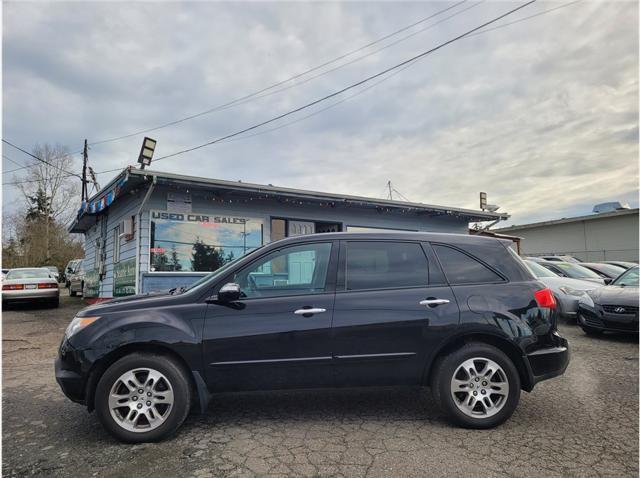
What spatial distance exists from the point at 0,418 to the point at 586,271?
42.3 ft

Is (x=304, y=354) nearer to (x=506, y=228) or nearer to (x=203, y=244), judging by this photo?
(x=203, y=244)

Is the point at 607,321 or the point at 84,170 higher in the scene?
the point at 84,170

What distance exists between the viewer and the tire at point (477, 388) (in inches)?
140

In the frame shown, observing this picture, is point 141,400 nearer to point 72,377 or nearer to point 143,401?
point 143,401

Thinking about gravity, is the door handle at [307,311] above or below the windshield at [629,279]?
below

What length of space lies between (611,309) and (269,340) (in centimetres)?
700

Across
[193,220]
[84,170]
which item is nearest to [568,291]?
[193,220]

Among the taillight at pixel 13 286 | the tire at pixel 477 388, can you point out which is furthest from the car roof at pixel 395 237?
the taillight at pixel 13 286

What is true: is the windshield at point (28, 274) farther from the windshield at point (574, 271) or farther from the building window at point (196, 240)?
the windshield at point (574, 271)

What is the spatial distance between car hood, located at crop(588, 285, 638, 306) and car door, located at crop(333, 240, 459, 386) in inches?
223

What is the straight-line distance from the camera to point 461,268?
12.9 feet

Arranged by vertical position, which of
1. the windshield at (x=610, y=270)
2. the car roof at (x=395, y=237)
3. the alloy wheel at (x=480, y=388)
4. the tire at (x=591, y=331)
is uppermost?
the car roof at (x=395, y=237)

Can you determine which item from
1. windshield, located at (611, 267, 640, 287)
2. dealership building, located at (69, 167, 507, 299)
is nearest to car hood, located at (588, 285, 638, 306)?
windshield, located at (611, 267, 640, 287)

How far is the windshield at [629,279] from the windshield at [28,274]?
15.7 meters
